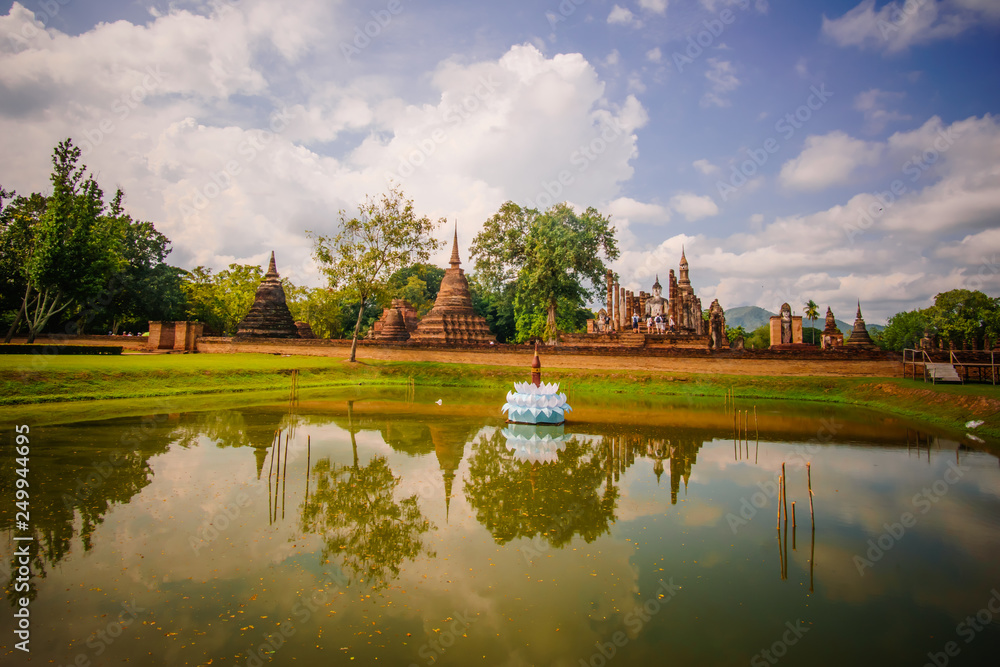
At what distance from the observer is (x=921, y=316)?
5694 cm

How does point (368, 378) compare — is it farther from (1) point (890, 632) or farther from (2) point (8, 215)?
(2) point (8, 215)

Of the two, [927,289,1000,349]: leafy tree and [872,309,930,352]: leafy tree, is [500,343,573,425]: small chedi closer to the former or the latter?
[927,289,1000,349]: leafy tree

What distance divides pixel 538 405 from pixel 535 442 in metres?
2.48

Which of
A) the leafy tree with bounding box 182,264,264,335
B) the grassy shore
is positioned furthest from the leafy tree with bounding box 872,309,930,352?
the leafy tree with bounding box 182,264,264,335

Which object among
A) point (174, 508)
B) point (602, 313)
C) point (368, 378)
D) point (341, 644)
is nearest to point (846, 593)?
point (341, 644)

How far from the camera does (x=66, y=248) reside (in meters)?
30.7

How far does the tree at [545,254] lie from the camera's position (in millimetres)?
40000

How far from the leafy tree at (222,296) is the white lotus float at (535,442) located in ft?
138

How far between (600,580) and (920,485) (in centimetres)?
724

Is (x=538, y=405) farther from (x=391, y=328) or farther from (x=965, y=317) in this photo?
(x=965, y=317)

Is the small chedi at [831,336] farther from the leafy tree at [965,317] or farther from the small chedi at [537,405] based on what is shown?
the small chedi at [537,405]

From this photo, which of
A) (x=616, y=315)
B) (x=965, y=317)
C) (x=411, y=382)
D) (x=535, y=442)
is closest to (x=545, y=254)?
(x=616, y=315)

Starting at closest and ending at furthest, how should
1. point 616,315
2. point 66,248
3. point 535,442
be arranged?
point 535,442 → point 66,248 → point 616,315

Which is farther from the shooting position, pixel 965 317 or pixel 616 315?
pixel 965 317
